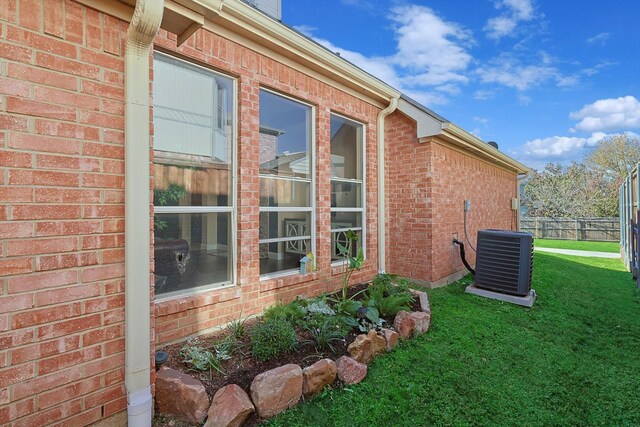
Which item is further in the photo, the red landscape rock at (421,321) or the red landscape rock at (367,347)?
the red landscape rock at (421,321)

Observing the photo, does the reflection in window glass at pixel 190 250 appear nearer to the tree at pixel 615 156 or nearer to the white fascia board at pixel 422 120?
the white fascia board at pixel 422 120

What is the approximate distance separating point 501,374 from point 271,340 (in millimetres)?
2351

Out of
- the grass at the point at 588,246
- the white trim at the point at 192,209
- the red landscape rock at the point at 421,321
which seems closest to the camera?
the white trim at the point at 192,209

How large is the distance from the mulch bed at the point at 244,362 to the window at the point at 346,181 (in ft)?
7.11

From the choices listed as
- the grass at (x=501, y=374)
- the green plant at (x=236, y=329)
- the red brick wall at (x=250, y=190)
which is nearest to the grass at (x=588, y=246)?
the grass at (x=501, y=374)

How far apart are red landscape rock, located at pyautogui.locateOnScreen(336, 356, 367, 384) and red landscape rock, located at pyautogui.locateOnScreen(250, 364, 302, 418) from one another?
465 mm

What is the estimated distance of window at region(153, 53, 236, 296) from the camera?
3064mm

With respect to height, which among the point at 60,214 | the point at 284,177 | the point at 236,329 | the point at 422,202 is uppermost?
the point at 284,177

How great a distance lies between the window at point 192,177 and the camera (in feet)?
10.1

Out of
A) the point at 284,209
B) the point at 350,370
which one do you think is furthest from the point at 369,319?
the point at 284,209

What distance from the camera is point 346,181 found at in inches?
208

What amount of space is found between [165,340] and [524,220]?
23.2 metres

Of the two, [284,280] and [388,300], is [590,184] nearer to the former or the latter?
[388,300]

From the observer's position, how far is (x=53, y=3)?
1.83m
